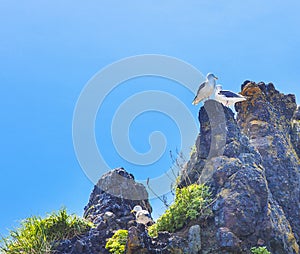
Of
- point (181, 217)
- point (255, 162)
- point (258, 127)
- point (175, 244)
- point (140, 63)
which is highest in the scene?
point (140, 63)

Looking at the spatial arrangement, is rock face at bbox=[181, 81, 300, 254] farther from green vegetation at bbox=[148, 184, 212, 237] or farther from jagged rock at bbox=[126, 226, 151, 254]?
jagged rock at bbox=[126, 226, 151, 254]

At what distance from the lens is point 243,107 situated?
13.8 meters

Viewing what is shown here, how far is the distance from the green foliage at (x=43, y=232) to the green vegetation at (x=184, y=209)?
2.14 metres

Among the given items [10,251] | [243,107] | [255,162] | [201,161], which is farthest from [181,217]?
[243,107]

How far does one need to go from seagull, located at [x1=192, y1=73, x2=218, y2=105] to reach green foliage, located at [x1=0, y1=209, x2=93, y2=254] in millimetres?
4787

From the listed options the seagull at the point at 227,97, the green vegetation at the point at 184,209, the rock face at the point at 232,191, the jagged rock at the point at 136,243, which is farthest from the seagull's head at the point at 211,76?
the jagged rock at the point at 136,243

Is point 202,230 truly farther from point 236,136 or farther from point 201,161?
point 236,136

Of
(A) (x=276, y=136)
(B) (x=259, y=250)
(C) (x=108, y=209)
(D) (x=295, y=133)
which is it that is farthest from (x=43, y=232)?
(D) (x=295, y=133)

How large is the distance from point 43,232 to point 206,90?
237 inches

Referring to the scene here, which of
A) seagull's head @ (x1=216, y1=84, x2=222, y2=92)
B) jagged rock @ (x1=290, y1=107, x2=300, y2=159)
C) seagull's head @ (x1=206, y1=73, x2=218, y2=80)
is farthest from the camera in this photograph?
jagged rock @ (x1=290, y1=107, x2=300, y2=159)

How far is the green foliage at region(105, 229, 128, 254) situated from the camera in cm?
924

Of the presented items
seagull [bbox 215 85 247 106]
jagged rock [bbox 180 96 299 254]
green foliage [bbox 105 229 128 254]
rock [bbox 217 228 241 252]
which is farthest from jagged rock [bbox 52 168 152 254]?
seagull [bbox 215 85 247 106]

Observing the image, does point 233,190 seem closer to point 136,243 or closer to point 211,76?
point 136,243

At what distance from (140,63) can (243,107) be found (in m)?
3.93
